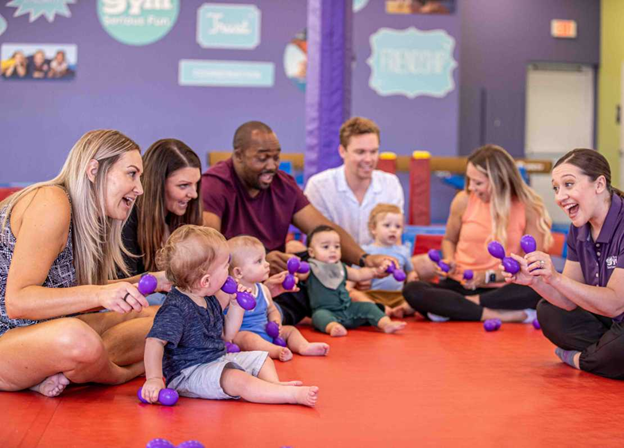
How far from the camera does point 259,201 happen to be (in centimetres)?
397

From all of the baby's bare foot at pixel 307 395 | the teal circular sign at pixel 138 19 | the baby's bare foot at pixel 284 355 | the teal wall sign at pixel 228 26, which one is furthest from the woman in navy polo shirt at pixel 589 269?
the teal circular sign at pixel 138 19

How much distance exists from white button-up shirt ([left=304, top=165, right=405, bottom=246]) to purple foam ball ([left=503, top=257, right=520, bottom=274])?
1946mm

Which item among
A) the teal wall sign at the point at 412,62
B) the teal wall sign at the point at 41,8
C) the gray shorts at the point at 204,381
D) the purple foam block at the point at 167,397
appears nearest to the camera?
the purple foam block at the point at 167,397

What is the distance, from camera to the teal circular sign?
8992mm

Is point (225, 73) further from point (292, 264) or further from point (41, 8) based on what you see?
point (292, 264)

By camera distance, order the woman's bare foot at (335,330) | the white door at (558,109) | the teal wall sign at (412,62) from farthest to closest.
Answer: the white door at (558,109) → the teal wall sign at (412,62) → the woman's bare foot at (335,330)

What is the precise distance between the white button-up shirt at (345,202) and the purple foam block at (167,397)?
7.74 ft

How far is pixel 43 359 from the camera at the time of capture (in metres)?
2.29

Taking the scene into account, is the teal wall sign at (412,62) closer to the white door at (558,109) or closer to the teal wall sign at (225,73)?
the teal wall sign at (225,73)

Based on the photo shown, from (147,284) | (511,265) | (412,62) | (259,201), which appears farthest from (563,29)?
(147,284)

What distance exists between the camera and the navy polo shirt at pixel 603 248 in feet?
9.04

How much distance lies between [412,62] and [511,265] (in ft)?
22.3

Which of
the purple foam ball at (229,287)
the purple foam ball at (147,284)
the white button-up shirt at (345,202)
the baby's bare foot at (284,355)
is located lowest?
the baby's bare foot at (284,355)

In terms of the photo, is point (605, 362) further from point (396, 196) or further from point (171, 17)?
point (171, 17)
